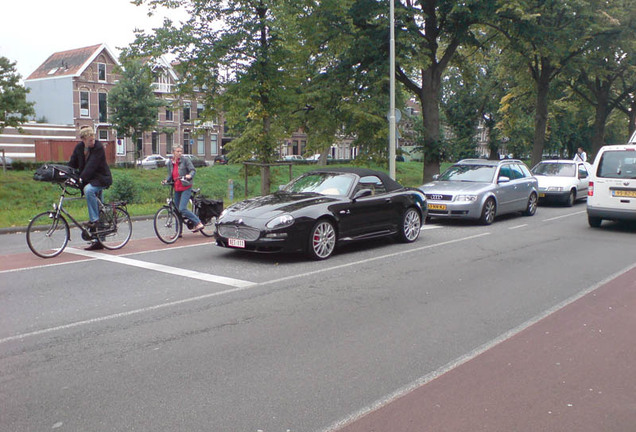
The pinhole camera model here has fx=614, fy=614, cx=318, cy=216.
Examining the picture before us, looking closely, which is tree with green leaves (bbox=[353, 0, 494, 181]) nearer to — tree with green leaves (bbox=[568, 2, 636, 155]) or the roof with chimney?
tree with green leaves (bbox=[568, 2, 636, 155])

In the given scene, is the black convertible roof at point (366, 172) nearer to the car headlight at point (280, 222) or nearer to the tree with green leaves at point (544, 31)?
the car headlight at point (280, 222)

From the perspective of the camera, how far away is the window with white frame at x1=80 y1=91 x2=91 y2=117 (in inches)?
2334

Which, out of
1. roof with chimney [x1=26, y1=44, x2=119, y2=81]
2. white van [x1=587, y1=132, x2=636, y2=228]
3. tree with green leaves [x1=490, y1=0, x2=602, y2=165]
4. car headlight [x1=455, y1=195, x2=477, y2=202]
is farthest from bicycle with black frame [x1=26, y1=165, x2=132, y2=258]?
roof with chimney [x1=26, y1=44, x2=119, y2=81]

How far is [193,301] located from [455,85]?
51.5 metres

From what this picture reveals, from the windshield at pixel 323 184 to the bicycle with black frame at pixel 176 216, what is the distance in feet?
5.60

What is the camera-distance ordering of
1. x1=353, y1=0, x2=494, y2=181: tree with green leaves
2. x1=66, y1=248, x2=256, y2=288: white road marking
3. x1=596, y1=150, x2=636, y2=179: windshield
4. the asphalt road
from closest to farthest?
the asphalt road
x1=66, y1=248, x2=256, y2=288: white road marking
x1=596, y1=150, x2=636, y2=179: windshield
x1=353, y1=0, x2=494, y2=181: tree with green leaves

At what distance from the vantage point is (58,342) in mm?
5434

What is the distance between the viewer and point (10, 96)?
2917 cm

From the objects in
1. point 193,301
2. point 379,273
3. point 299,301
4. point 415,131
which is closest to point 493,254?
point 379,273

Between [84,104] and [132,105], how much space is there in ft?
43.2

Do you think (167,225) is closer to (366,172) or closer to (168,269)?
(168,269)

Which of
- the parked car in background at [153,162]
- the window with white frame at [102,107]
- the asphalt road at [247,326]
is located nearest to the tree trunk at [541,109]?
the asphalt road at [247,326]

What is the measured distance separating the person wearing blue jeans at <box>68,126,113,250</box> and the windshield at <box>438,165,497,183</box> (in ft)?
30.8

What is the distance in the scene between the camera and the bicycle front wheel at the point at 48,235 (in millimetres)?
9414
